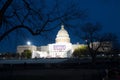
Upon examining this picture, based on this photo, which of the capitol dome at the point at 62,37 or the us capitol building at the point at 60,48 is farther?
the us capitol building at the point at 60,48

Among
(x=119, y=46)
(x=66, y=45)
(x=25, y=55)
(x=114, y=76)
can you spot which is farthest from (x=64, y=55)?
(x=114, y=76)

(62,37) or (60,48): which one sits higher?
(62,37)

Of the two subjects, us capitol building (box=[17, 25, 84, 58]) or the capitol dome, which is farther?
us capitol building (box=[17, 25, 84, 58])

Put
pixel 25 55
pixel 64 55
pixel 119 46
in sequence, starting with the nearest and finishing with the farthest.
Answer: pixel 119 46 < pixel 25 55 < pixel 64 55

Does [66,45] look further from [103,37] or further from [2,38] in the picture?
[2,38]

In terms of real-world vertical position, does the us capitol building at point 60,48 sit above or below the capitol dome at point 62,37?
below

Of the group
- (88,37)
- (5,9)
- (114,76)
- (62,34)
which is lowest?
(114,76)

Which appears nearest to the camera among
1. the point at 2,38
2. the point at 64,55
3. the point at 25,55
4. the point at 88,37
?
the point at 2,38

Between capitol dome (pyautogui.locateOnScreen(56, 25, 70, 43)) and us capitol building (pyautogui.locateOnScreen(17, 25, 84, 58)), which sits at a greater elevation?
capitol dome (pyautogui.locateOnScreen(56, 25, 70, 43))

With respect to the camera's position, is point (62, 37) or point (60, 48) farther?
point (60, 48)

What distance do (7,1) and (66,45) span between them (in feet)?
565

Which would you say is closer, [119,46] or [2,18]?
[2,18]

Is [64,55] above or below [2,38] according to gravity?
above

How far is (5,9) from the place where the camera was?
12578 mm
